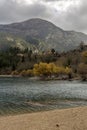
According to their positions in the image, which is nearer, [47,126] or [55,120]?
[47,126]

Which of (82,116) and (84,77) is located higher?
(82,116)

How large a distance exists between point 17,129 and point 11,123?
3.44m

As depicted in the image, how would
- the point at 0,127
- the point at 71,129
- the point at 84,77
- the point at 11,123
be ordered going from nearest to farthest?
the point at 71,129, the point at 0,127, the point at 11,123, the point at 84,77

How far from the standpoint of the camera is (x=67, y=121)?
27766 millimetres

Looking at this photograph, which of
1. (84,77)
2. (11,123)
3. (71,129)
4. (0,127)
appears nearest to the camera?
(71,129)

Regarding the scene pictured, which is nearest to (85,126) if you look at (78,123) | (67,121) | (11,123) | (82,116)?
(78,123)

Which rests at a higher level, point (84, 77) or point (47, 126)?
point (47, 126)

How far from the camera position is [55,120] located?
1125 inches

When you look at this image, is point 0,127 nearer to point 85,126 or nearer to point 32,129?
point 32,129

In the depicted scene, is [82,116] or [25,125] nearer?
[25,125]

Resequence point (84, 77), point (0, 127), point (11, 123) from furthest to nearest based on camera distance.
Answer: point (84, 77)
point (11, 123)
point (0, 127)

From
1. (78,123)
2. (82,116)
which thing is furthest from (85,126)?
(82,116)

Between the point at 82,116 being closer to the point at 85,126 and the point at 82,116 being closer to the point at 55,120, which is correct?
the point at 55,120

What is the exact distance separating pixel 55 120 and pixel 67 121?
54.9 inches
